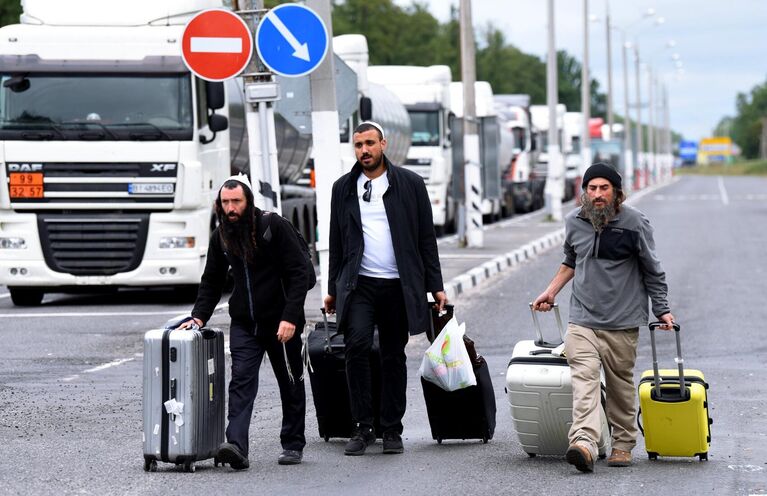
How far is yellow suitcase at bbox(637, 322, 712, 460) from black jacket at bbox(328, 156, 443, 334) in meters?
1.27

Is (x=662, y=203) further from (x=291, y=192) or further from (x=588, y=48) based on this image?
(x=291, y=192)

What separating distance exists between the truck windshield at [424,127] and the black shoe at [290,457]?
93.3 ft

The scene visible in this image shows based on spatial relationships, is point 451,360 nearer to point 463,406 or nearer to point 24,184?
point 463,406

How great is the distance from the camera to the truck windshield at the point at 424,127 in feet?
121

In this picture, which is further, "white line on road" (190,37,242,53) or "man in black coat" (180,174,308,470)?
"white line on road" (190,37,242,53)

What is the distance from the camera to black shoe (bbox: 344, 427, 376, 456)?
885cm

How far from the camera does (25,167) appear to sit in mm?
18594

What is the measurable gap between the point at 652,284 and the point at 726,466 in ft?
3.28

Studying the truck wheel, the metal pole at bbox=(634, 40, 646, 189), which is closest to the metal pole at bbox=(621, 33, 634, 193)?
the metal pole at bbox=(634, 40, 646, 189)

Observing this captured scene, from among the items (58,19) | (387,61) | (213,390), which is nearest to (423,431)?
(213,390)

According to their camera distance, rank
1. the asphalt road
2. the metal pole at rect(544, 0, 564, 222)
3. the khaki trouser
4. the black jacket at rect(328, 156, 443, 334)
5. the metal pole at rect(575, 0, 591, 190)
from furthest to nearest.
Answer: the metal pole at rect(575, 0, 591, 190)
the metal pole at rect(544, 0, 564, 222)
the black jacket at rect(328, 156, 443, 334)
the khaki trouser
the asphalt road

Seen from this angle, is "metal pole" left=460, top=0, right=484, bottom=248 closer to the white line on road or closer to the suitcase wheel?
the white line on road

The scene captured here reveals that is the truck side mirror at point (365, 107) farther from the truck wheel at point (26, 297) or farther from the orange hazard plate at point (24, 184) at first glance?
the orange hazard plate at point (24, 184)

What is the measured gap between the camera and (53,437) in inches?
379
